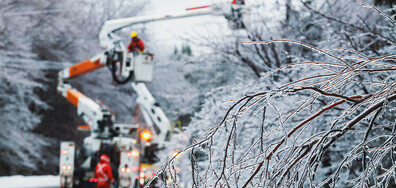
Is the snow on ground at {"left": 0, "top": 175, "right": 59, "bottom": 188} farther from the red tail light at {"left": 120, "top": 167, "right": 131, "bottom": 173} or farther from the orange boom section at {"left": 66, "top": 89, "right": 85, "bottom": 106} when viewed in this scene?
the red tail light at {"left": 120, "top": 167, "right": 131, "bottom": 173}

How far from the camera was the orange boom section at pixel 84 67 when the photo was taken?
48.0 ft

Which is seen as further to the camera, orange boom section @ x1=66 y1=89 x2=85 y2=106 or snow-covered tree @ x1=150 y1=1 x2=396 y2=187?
orange boom section @ x1=66 y1=89 x2=85 y2=106

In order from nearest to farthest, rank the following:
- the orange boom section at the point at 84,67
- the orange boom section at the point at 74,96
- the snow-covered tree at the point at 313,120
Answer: the snow-covered tree at the point at 313,120, the orange boom section at the point at 84,67, the orange boom section at the point at 74,96

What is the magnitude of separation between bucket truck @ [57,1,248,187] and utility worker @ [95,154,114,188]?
0.24 m

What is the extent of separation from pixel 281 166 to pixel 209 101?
23.3 ft

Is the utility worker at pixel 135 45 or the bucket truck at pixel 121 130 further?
the utility worker at pixel 135 45

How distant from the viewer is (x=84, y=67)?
15195 millimetres

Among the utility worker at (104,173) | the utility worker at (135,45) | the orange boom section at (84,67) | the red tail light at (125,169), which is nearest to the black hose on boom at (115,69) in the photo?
the utility worker at (135,45)

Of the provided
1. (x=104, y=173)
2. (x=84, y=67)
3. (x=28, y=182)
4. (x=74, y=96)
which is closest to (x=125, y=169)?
(x=104, y=173)

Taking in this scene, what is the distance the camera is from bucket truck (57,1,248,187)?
13133 millimetres

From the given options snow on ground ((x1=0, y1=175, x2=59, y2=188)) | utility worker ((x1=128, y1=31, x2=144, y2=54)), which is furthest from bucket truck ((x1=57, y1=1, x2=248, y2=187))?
snow on ground ((x1=0, y1=175, x2=59, y2=188))

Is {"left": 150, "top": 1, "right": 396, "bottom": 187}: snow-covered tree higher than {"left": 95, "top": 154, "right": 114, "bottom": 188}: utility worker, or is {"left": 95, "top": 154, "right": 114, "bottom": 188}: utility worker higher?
{"left": 150, "top": 1, "right": 396, "bottom": 187}: snow-covered tree

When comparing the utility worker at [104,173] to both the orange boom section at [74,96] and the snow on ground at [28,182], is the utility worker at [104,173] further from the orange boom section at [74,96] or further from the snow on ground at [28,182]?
the snow on ground at [28,182]

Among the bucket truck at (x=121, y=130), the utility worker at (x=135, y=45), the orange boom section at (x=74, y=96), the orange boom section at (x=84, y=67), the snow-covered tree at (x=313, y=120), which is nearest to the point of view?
the snow-covered tree at (x=313, y=120)
